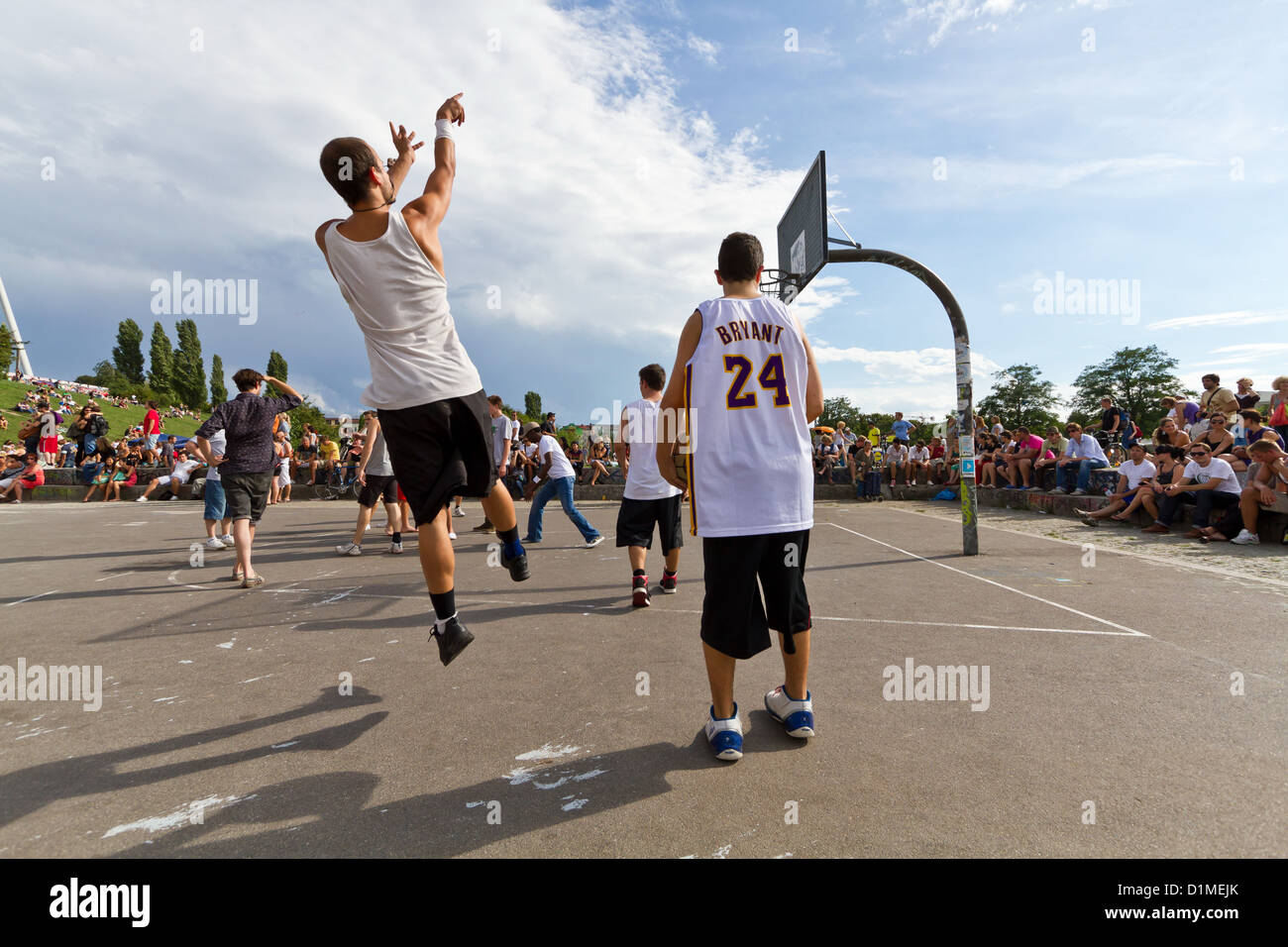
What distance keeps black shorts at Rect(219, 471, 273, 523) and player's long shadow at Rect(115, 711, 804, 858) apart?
4.71 metres

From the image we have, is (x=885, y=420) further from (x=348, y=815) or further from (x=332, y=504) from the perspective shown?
(x=348, y=815)

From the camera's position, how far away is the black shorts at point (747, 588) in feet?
8.64

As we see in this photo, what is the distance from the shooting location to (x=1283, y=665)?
3582mm

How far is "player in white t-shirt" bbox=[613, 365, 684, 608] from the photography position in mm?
5777

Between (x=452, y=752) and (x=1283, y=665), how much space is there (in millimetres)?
4336

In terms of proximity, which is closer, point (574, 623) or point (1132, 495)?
point (574, 623)

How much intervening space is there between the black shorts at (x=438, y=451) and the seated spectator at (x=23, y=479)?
70.3 feet

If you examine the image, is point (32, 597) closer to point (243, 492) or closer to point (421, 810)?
point (243, 492)

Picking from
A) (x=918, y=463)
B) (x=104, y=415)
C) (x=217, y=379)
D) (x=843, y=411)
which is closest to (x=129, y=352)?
(x=217, y=379)

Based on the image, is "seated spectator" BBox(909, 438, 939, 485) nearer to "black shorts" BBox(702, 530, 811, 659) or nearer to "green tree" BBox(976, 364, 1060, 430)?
"black shorts" BBox(702, 530, 811, 659)

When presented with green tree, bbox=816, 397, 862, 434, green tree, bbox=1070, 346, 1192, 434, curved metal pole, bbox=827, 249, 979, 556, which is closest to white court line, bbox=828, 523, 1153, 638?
curved metal pole, bbox=827, 249, 979, 556

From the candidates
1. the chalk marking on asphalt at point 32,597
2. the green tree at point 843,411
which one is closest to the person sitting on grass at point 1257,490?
the chalk marking on asphalt at point 32,597
